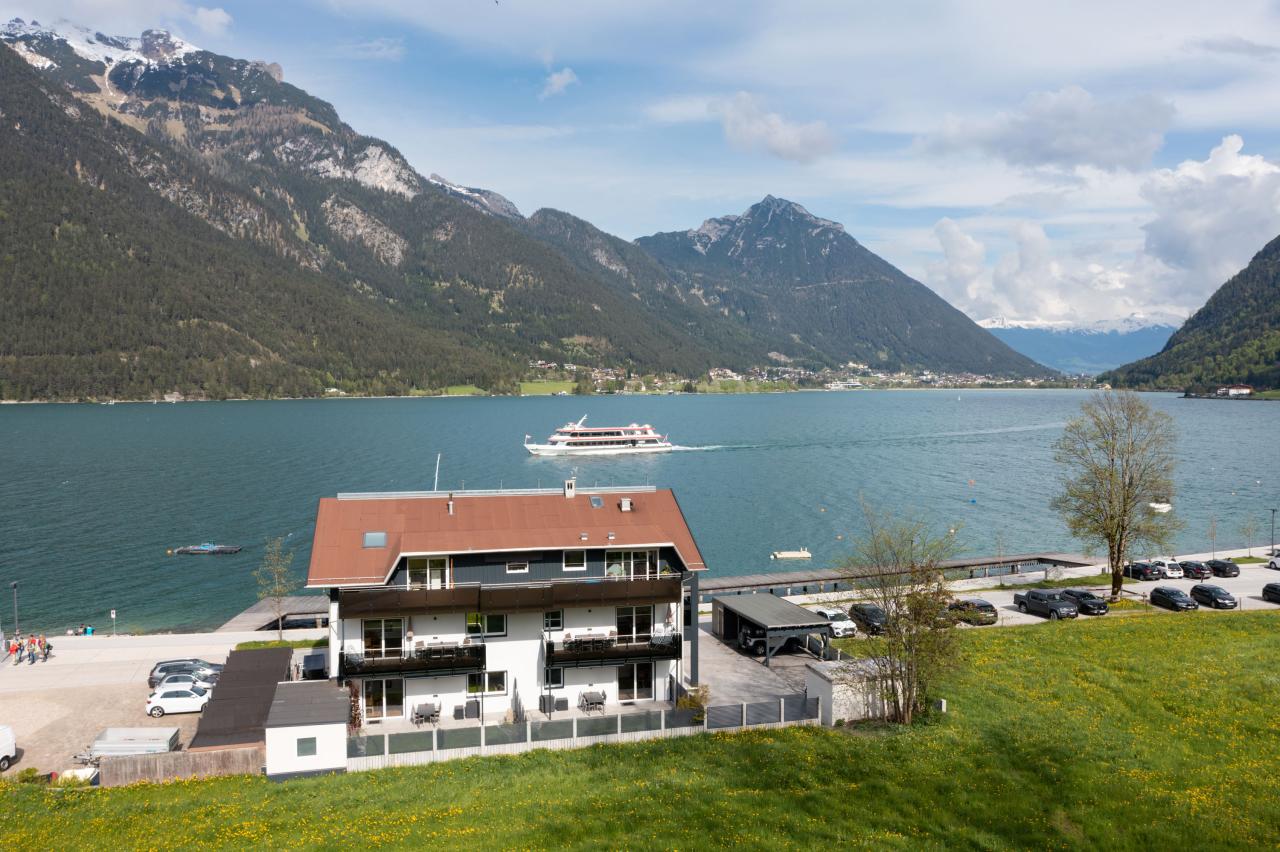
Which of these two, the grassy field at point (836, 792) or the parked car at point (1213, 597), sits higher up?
the grassy field at point (836, 792)

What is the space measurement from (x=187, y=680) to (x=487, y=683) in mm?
13038

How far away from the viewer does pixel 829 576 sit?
6009cm

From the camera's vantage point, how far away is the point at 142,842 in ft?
65.7

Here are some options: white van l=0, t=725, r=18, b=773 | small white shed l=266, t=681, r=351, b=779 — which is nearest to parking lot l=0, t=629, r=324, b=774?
white van l=0, t=725, r=18, b=773

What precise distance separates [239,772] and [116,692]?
13037 millimetres

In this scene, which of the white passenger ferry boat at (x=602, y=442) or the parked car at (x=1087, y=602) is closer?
the parked car at (x=1087, y=602)

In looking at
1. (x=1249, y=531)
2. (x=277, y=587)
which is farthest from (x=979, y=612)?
(x=1249, y=531)

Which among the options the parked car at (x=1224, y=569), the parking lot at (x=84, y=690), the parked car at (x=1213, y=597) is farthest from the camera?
the parked car at (x=1224, y=569)

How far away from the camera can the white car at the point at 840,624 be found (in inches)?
1634

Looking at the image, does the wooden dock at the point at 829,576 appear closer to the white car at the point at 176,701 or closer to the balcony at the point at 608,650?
the balcony at the point at 608,650

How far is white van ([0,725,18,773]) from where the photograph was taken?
27.5m

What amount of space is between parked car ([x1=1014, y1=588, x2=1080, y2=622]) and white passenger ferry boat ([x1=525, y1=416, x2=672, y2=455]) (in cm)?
11286

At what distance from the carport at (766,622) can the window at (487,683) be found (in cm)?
1160

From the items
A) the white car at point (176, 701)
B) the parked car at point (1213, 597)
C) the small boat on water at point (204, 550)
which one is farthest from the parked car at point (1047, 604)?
the small boat on water at point (204, 550)
